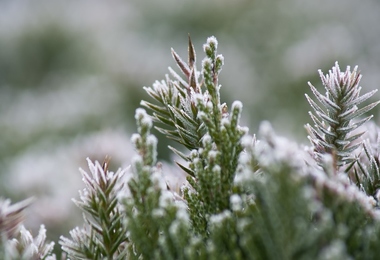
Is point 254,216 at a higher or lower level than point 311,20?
lower

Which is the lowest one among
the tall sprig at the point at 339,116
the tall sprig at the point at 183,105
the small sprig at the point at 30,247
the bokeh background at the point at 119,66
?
the small sprig at the point at 30,247

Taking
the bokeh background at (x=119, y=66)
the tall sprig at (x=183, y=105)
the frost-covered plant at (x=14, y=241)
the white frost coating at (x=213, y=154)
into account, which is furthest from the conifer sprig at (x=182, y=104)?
the bokeh background at (x=119, y=66)

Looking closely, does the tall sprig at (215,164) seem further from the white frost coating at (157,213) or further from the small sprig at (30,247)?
the small sprig at (30,247)

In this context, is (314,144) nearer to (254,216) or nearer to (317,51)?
(254,216)

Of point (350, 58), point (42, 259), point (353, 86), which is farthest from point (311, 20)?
point (42, 259)

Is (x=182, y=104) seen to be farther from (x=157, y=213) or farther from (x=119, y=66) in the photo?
(x=119, y=66)
